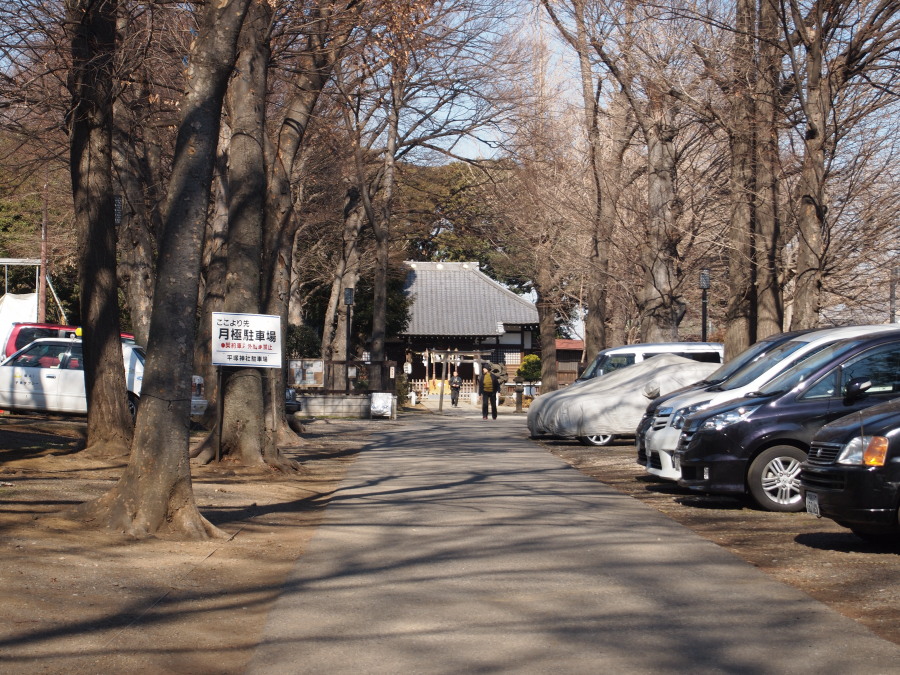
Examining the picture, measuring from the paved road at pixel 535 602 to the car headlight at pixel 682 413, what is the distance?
4.31ft

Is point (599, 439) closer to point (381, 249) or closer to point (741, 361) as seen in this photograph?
point (741, 361)

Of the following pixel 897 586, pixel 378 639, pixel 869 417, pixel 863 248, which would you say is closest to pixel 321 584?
pixel 378 639

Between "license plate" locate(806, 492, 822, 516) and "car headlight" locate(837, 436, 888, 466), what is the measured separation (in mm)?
438

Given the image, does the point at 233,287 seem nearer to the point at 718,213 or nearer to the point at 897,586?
the point at 897,586

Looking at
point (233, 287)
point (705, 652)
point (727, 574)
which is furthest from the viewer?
point (233, 287)

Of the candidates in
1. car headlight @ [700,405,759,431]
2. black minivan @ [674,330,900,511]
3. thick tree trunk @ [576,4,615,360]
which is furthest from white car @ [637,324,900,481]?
thick tree trunk @ [576,4,615,360]

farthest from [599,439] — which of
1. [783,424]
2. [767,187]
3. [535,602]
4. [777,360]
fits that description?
[535,602]

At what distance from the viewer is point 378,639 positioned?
20.2ft

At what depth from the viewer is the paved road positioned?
580cm

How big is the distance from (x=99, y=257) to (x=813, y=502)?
10979mm

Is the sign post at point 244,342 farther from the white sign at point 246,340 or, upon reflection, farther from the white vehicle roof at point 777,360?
the white vehicle roof at point 777,360

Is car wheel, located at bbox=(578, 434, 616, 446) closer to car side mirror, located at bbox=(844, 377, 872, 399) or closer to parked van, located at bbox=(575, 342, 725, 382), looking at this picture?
parked van, located at bbox=(575, 342, 725, 382)

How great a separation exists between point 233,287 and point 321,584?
8128 millimetres

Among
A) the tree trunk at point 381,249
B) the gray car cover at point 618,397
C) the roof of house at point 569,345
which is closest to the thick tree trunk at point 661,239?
the gray car cover at point 618,397
